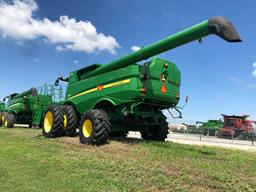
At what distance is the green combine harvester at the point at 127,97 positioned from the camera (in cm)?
1061

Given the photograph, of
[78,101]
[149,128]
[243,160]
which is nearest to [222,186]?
[243,160]

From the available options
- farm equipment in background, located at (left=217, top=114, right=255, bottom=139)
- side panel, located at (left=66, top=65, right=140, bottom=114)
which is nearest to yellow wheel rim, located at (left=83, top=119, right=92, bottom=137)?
side panel, located at (left=66, top=65, right=140, bottom=114)

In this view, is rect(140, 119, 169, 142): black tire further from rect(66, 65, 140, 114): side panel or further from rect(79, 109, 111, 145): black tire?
rect(79, 109, 111, 145): black tire

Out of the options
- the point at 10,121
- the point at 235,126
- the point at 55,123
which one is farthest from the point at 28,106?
the point at 235,126

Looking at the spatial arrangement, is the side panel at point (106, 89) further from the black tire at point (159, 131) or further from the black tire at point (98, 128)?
the black tire at point (159, 131)

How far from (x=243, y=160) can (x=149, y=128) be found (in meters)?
4.65

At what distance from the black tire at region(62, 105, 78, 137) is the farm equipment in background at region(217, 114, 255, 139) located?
24.2 metres

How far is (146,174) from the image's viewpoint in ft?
22.2

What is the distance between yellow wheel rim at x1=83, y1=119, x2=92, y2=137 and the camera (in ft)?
37.0

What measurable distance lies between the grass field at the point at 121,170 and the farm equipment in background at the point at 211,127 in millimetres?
27692

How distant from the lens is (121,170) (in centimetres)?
725

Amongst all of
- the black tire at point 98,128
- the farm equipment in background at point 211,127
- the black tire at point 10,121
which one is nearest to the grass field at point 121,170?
the black tire at point 98,128

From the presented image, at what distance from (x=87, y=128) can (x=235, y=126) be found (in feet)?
87.3

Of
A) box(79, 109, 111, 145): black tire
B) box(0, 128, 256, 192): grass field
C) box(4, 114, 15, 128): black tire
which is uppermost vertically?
box(4, 114, 15, 128): black tire
